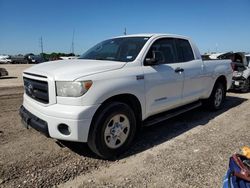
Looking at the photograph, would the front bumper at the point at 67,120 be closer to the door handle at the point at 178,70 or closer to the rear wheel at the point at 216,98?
the door handle at the point at 178,70

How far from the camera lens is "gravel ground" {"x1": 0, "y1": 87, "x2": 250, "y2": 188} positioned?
10.7ft

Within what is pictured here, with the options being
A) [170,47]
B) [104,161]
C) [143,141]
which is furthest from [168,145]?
[170,47]

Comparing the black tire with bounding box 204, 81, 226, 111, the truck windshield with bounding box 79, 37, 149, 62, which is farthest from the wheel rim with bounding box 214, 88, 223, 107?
the truck windshield with bounding box 79, 37, 149, 62

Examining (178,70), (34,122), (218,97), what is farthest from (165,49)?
(34,122)

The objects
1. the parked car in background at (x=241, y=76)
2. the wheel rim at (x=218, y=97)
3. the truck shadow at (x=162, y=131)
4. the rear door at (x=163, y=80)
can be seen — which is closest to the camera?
the truck shadow at (x=162, y=131)

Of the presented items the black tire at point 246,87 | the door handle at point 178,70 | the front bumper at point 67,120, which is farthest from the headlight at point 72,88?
the black tire at point 246,87

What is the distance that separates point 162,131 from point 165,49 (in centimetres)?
166

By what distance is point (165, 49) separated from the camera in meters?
5.04

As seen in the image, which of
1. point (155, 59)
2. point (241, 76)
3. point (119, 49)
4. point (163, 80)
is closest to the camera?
point (155, 59)

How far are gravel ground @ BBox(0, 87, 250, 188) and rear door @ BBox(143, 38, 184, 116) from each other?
66cm

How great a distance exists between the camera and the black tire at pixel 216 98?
6619 mm

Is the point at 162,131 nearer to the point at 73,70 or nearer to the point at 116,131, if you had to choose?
the point at 116,131

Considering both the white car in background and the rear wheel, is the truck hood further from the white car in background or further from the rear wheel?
the white car in background

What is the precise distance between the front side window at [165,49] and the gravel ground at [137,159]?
1.45 m
